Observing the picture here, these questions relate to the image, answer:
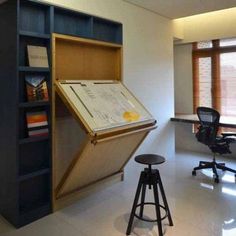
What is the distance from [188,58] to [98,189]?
3.77 meters

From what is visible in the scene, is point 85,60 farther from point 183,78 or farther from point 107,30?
point 183,78

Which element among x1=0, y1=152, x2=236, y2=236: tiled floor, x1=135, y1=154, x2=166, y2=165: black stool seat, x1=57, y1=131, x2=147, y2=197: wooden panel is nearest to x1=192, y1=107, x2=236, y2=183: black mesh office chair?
x1=0, y1=152, x2=236, y2=236: tiled floor

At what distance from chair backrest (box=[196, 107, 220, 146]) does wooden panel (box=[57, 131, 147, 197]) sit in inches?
57.0

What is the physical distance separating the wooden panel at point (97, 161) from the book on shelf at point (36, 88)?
787 mm

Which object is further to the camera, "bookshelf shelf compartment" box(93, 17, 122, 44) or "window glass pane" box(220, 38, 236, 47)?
"window glass pane" box(220, 38, 236, 47)

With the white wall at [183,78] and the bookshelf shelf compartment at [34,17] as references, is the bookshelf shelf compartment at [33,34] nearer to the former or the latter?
the bookshelf shelf compartment at [34,17]

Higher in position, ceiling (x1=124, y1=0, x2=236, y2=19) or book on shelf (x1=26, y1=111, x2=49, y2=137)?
ceiling (x1=124, y1=0, x2=236, y2=19)

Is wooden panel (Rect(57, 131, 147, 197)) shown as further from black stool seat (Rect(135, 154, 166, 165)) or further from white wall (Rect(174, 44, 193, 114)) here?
white wall (Rect(174, 44, 193, 114))

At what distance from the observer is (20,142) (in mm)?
2697

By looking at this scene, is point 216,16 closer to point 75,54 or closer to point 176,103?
point 176,103

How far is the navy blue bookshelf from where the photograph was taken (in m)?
2.69

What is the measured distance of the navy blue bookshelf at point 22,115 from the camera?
269cm

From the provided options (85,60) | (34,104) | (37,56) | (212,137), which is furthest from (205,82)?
(34,104)

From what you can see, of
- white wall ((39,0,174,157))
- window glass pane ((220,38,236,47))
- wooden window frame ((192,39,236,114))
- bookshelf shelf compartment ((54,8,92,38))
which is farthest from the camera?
wooden window frame ((192,39,236,114))
